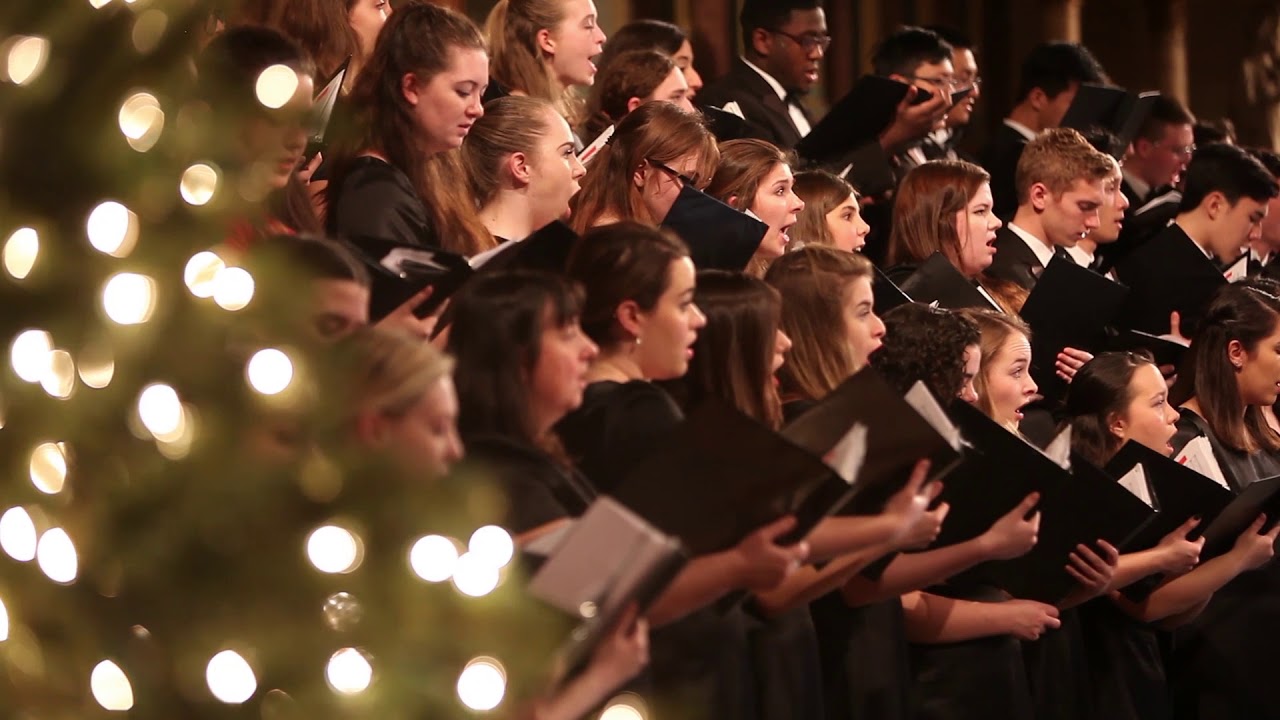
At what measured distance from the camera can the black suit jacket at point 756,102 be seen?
17.6 ft

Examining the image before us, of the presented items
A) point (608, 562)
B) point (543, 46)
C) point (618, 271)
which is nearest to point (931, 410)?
point (618, 271)

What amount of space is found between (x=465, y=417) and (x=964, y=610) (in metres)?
1.41

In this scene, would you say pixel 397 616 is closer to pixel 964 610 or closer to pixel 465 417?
pixel 465 417

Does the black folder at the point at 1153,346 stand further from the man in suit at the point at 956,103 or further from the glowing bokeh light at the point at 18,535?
the glowing bokeh light at the point at 18,535

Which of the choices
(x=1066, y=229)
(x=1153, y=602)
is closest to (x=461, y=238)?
(x=1153, y=602)

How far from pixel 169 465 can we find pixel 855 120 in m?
3.87

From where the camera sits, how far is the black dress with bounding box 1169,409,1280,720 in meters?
4.21

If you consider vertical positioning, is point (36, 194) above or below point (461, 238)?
above

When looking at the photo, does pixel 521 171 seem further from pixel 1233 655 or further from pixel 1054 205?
pixel 1054 205

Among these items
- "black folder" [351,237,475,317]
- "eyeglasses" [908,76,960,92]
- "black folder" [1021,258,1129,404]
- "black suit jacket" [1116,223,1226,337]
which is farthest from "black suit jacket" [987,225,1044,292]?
"black folder" [351,237,475,317]

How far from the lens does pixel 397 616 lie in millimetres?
1248

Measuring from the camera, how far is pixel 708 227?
329 cm

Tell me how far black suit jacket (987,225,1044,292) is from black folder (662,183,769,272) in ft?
6.31

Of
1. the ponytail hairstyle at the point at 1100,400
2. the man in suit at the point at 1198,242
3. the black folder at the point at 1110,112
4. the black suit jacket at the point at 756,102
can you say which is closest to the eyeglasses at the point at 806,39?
the black suit jacket at the point at 756,102
